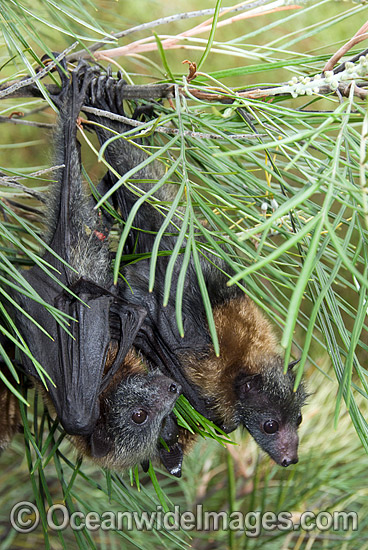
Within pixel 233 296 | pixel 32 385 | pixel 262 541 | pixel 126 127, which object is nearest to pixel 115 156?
pixel 126 127

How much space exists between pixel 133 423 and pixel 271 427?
346 millimetres

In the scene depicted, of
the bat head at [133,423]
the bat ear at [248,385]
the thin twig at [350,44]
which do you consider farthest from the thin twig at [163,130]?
the bat ear at [248,385]

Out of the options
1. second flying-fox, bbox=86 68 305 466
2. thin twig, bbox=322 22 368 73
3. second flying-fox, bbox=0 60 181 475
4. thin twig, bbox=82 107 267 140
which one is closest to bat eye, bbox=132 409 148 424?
second flying-fox, bbox=0 60 181 475

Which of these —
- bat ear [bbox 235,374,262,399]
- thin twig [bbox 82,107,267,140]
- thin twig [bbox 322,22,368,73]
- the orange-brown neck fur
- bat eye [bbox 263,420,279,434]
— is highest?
thin twig [bbox 322,22,368,73]

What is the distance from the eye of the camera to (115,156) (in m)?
1.38

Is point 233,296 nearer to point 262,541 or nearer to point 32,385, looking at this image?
point 32,385

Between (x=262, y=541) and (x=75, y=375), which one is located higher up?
(x=75, y=375)

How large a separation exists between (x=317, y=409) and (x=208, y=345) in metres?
0.54

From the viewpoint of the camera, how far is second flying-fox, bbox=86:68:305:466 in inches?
55.0

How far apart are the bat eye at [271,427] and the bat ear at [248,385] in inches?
3.3

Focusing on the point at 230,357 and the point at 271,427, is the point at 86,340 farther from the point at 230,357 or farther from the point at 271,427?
the point at 271,427

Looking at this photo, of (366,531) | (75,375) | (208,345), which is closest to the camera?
(75,375)

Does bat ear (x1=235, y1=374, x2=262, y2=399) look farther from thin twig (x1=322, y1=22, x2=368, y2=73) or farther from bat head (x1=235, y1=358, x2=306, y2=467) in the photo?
thin twig (x1=322, y1=22, x2=368, y2=73)

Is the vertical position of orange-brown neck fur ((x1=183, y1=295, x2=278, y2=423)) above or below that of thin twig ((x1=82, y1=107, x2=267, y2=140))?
below
